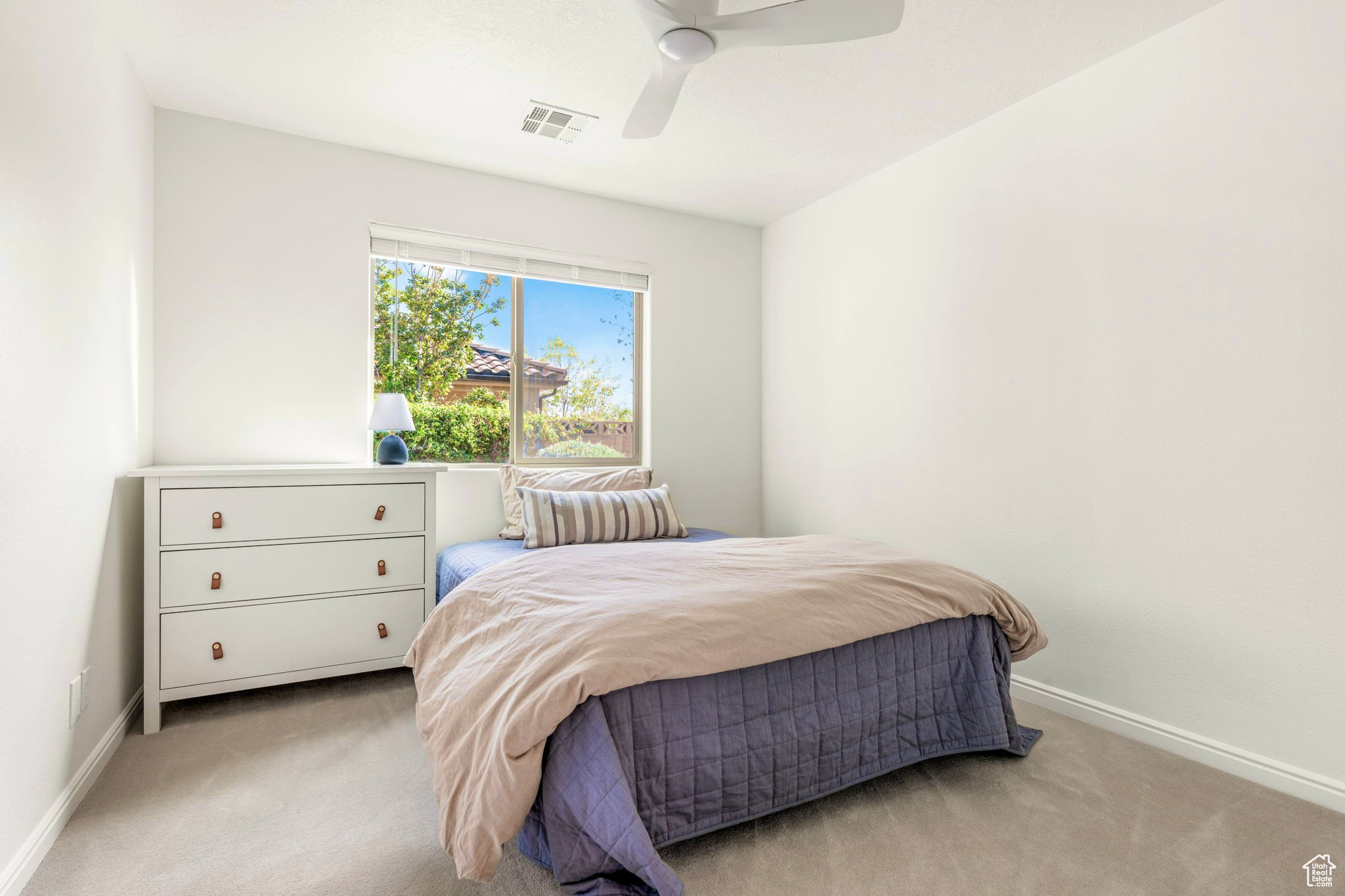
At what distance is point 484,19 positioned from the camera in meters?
2.17

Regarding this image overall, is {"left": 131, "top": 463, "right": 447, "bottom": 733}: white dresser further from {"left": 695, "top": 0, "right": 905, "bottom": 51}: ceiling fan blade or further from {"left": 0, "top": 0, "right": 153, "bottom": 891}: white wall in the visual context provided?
{"left": 695, "top": 0, "right": 905, "bottom": 51}: ceiling fan blade

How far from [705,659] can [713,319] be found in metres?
2.85

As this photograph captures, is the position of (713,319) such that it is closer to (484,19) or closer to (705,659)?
(484,19)

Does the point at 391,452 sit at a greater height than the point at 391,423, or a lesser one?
lesser

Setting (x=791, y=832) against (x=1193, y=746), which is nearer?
(x=791, y=832)

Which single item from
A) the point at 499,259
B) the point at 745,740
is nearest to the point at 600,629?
the point at 745,740

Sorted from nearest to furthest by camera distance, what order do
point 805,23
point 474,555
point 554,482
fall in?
1. point 805,23
2. point 474,555
3. point 554,482

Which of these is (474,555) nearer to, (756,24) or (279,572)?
(279,572)

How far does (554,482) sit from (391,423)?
32.3 inches

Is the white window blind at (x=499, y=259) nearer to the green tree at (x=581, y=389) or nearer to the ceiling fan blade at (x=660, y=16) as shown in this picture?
the green tree at (x=581, y=389)

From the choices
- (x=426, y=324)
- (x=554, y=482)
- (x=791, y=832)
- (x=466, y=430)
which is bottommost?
(x=791, y=832)

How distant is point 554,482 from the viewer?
3.33m

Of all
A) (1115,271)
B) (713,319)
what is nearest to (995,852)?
(1115,271)

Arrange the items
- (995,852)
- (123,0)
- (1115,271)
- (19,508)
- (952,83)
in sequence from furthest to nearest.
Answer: (952,83) < (1115,271) < (123,0) < (995,852) < (19,508)
